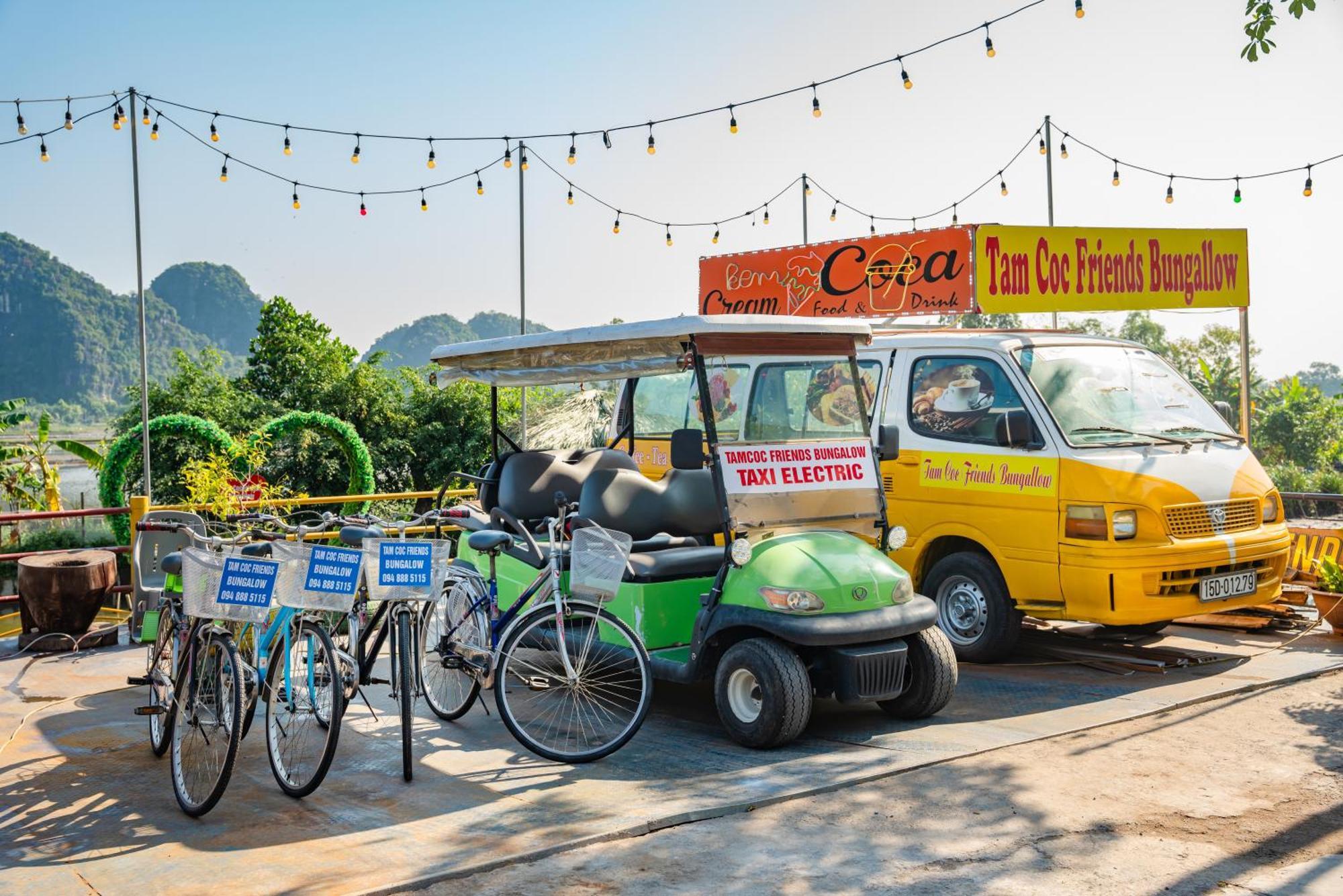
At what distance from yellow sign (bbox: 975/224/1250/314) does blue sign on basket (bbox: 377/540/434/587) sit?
17.3ft

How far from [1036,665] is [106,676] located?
5.94 m

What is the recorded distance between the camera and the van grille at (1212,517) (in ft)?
26.1

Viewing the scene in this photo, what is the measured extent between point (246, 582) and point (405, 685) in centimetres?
84

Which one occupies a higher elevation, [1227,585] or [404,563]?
[404,563]

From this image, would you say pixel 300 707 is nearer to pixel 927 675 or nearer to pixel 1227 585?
pixel 927 675

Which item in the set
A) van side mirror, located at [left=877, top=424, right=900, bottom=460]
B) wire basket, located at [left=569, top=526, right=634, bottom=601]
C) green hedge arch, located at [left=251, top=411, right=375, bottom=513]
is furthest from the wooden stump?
green hedge arch, located at [left=251, top=411, right=375, bottom=513]

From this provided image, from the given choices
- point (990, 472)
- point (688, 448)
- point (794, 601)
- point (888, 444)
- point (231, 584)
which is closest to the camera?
point (231, 584)

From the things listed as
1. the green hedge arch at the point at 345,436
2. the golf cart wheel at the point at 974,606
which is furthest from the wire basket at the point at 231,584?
the green hedge arch at the point at 345,436

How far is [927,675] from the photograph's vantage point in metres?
6.64

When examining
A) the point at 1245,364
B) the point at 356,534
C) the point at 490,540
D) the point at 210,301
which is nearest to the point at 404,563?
the point at 356,534

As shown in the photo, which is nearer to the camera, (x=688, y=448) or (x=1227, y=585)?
(x=688, y=448)

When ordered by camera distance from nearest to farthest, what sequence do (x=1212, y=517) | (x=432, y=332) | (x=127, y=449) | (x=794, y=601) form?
(x=794, y=601) < (x=1212, y=517) < (x=127, y=449) < (x=432, y=332)

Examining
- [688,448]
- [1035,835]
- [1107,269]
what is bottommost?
[1035,835]

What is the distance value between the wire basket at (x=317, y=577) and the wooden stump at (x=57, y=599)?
4.29 metres
